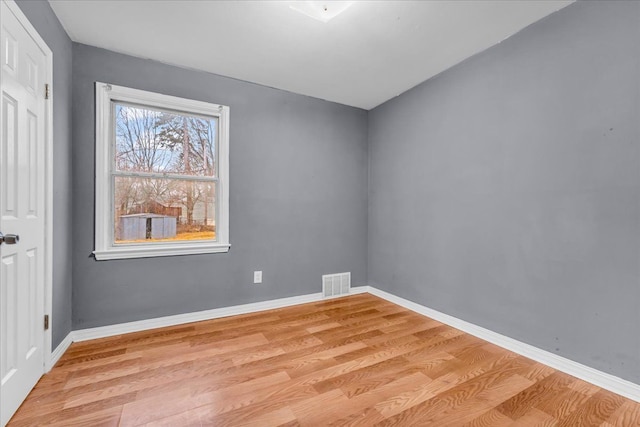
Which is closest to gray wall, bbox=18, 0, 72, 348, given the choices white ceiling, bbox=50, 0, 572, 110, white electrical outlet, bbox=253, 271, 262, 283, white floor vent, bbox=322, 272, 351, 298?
white ceiling, bbox=50, 0, 572, 110

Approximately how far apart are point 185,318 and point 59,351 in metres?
0.92

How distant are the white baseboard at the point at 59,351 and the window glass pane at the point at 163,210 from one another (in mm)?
815

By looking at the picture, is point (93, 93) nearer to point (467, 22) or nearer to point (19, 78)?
point (19, 78)

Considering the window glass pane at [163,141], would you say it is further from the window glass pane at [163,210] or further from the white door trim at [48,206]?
the white door trim at [48,206]

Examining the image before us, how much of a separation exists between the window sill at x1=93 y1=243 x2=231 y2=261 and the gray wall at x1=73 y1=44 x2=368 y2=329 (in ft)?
0.18

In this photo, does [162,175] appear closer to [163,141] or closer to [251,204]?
[163,141]

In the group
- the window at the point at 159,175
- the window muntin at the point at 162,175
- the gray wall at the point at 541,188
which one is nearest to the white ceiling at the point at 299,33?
the gray wall at the point at 541,188

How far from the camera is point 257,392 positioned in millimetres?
1771

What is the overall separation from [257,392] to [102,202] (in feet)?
6.58

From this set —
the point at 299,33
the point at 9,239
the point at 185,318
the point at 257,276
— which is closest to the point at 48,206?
the point at 9,239

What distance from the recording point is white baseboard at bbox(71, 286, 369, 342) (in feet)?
8.16

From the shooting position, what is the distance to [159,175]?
2.77m

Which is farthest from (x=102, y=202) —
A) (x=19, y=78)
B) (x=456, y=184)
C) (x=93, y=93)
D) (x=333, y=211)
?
(x=456, y=184)

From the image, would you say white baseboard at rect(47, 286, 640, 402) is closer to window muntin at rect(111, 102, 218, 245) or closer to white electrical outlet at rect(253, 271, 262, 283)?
white electrical outlet at rect(253, 271, 262, 283)
